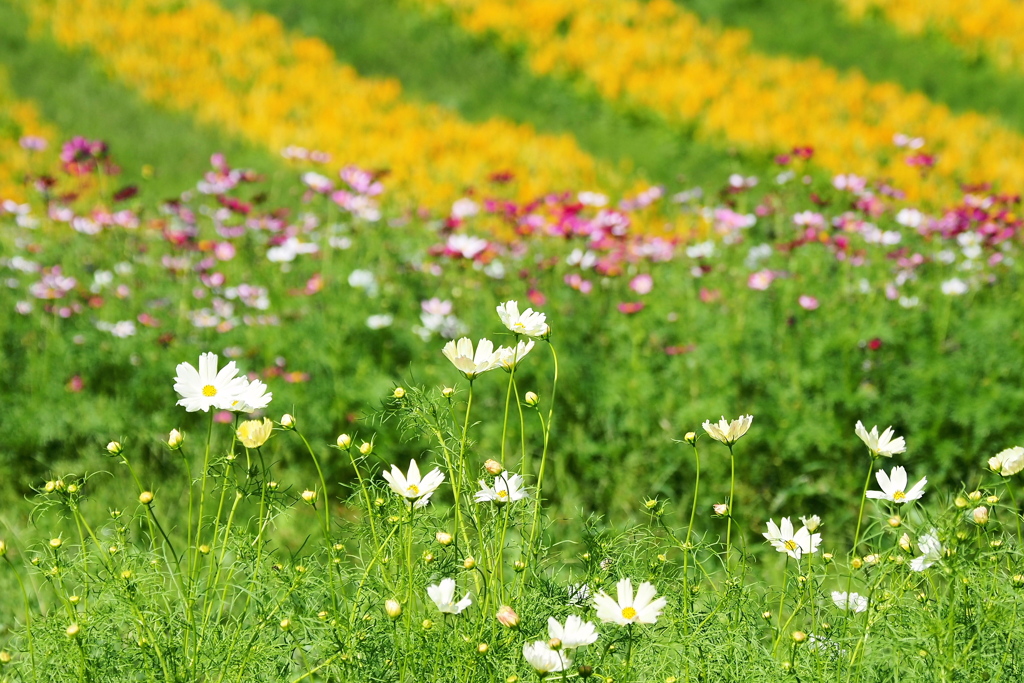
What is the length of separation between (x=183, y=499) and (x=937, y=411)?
2.76 meters

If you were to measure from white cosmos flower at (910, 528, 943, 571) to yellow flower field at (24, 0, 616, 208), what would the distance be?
4.79 metres

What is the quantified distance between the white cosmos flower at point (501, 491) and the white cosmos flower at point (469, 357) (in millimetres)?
173

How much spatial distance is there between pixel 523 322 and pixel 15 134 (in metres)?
7.84

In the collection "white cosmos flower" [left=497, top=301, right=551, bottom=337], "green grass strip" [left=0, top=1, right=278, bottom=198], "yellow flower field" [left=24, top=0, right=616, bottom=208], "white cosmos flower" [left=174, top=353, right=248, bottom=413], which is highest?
"white cosmos flower" [left=497, top=301, right=551, bottom=337]

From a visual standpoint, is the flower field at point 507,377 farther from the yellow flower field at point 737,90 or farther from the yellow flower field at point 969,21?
the yellow flower field at point 969,21

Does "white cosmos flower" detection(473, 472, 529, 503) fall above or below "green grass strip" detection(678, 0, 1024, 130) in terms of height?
above

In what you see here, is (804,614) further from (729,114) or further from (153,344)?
(729,114)

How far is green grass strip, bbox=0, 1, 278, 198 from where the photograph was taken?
7195mm

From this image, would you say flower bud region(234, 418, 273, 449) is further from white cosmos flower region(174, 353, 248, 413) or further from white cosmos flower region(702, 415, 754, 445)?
white cosmos flower region(702, 415, 754, 445)

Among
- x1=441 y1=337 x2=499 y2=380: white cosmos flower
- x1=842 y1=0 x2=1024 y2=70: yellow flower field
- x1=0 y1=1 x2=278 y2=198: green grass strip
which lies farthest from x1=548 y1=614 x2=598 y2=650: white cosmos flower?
x1=842 y1=0 x2=1024 y2=70: yellow flower field

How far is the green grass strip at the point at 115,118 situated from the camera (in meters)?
7.20

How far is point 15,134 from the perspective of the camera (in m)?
7.59

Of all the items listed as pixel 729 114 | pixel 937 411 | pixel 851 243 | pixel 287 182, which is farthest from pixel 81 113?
pixel 937 411

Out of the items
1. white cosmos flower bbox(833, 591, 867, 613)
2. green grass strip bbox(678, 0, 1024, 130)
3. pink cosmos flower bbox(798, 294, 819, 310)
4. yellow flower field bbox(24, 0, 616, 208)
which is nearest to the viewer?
white cosmos flower bbox(833, 591, 867, 613)
